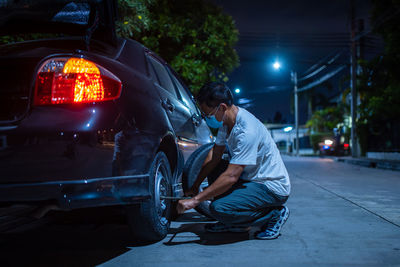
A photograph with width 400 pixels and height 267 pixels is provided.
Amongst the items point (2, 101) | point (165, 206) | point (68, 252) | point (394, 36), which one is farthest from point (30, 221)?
point (394, 36)

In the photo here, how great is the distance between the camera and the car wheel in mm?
3127

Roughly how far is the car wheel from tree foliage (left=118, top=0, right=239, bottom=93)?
315 inches

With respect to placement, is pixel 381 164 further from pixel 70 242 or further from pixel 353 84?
pixel 70 242

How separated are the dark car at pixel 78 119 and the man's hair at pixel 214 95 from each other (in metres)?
0.36

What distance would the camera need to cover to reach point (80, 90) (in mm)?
2660

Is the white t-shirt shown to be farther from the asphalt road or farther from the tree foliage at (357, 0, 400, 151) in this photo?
the tree foliage at (357, 0, 400, 151)

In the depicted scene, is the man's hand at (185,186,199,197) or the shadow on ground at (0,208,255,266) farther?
the man's hand at (185,186,199,197)

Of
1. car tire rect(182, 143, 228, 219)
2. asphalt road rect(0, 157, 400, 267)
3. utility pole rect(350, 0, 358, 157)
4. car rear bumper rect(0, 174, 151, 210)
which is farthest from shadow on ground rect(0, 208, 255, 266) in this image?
utility pole rect(350, 0, 358, 157)

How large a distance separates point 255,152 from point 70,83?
1.54 m

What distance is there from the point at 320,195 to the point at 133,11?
458 centimetres

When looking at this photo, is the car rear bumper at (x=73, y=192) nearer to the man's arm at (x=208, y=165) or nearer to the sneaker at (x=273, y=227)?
the man's arm at (x=208, y=165)

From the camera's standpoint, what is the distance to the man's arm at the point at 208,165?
3.86 m

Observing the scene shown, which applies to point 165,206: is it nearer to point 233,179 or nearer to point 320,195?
point 233,179

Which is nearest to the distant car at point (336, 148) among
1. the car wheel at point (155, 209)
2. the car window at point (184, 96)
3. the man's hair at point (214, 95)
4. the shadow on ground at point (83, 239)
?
the car window at point (184, 96)
